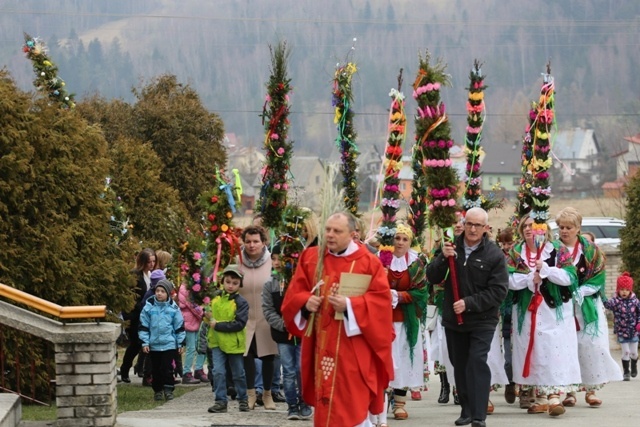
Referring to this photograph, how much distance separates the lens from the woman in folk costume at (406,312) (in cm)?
1305

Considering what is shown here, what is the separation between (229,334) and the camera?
1316 cm

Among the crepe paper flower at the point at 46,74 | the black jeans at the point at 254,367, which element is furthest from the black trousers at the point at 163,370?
the crepe paper flower at the point at 46,74

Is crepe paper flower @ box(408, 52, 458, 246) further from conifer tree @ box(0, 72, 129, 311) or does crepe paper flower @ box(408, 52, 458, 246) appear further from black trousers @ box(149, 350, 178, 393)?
conifer tree @ box(0, 72, 129, 311)

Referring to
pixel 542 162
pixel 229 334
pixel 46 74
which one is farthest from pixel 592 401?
pixel 46 74

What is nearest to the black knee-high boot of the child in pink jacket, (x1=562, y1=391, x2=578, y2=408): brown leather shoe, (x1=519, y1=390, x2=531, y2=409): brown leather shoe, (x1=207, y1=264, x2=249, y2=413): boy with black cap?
(x1=519, y1=390, x2=531, y2=409): brown leather shoe

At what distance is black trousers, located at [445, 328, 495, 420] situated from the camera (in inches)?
465

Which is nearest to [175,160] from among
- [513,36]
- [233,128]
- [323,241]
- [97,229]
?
[97,229]

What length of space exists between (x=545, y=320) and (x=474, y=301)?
1.86 meters

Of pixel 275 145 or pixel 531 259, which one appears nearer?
pixel 275 145

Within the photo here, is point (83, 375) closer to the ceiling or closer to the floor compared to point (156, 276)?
closer to the floor

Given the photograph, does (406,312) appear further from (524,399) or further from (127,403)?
(127,403)

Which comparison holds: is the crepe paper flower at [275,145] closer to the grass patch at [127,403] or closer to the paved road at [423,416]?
the paved road at [423,416]

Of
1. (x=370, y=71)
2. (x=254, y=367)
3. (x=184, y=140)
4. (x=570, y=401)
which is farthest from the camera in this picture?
(x=370, y=71)

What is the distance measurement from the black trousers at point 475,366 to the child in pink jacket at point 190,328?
5.29 m
